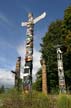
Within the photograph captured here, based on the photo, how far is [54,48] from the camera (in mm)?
32938

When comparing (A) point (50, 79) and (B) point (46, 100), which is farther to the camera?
(A) point (50, 79)

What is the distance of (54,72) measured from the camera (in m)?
36.0

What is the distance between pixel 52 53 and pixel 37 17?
34.5 ft

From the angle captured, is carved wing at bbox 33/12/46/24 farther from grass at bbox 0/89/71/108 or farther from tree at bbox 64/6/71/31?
grass at bbox 0/89/71/108

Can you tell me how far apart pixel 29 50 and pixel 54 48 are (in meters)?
7.97

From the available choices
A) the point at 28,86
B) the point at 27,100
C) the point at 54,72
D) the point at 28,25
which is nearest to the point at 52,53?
the point at 54,72

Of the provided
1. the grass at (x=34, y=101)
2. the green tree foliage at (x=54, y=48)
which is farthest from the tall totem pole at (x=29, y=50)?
the grass at (x=34, y=101)

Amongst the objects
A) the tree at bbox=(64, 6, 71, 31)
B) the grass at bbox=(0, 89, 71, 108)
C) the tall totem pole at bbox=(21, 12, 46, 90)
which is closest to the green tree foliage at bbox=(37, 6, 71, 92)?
the tree at bbox=(64, 6, 71, 31)

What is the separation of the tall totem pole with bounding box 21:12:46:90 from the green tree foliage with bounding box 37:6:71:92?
623 cm

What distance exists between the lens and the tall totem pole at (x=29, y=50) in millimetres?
24406

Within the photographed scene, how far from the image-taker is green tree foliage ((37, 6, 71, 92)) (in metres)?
33.2

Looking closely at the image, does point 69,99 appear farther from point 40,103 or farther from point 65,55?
point 65,55

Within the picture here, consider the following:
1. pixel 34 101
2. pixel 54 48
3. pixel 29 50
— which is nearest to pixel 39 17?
pixel 29 50

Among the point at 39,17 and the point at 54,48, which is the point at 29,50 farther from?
the point at 54,48
